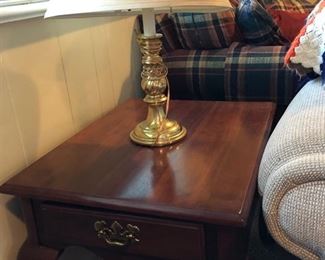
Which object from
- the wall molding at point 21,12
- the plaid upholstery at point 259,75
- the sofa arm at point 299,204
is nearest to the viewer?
the sofa arm at point 299,204

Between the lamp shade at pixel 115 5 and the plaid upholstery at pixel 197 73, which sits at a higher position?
the lamp shade at pixel 115 5

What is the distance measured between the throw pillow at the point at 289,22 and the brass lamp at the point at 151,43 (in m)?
0.63

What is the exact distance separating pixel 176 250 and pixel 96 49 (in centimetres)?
68

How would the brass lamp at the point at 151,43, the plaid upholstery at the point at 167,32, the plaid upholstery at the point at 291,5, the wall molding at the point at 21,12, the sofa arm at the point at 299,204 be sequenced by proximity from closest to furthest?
the sofa arm at the point at 299,204 < the brass lamp at the point at 151,43 < the wall molding at the point at 21,12 < the plaid upholstery at the point at 167,32 < the plaid upholstery at the point at 291,5

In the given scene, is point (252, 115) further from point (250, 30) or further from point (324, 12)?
point (250, 30)

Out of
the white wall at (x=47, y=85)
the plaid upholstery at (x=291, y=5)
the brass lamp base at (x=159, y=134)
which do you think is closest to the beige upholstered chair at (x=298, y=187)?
the brass lamp base at (x=159, y=134)

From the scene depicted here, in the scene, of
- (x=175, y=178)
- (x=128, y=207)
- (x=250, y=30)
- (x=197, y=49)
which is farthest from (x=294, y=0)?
(x=128, y=207)

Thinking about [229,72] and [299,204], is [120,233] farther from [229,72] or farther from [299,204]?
[229,72]

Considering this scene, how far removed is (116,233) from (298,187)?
0.32m

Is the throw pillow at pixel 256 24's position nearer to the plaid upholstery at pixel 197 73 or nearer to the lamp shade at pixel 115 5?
the plaid upholstery at pixel 197 73

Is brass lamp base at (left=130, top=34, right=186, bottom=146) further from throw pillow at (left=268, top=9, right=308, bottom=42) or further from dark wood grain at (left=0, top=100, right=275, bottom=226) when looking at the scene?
throw pillow at (left=268, top=9, right=308, bottom=42)

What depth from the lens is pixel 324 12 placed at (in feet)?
3.07

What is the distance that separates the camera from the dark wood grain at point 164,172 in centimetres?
66

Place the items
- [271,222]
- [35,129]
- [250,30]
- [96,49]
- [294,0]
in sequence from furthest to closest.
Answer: [294,0] < [250,30] < [96,49] < [35,129] < [271,222]
